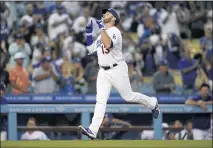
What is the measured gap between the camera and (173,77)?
1725cm

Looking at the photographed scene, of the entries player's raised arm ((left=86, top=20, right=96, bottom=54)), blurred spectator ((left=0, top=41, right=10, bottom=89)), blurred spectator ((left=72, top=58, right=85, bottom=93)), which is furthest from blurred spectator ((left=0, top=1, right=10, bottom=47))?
player's raised arm ((left=86, top=20, right=96, bottom=54))

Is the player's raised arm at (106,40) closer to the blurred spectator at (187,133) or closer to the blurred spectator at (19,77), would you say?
the blurred spectator at (187,133)

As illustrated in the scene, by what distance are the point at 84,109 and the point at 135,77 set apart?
5.38ft

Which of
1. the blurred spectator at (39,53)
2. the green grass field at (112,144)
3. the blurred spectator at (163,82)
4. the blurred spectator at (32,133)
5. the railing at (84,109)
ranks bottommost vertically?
the green grass field at (112,144)

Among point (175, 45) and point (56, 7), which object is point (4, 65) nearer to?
point (56, 7)

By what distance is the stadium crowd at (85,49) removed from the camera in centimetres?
1658

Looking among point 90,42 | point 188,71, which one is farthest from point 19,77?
point 90,42

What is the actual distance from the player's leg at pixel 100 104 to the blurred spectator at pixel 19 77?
457 centimetres

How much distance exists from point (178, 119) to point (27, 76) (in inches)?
115

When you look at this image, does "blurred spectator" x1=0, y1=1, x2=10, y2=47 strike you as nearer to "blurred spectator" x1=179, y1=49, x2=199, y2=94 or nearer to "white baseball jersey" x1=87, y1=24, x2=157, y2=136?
"blurred spectator" x1=179, y1=49, x2=199, y2=94

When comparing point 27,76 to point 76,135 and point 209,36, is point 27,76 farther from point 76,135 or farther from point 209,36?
point 209,36

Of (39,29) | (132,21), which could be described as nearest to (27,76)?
(39,29)

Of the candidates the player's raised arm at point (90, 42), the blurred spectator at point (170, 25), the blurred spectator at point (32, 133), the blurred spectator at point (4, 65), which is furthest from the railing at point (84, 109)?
the blurred spectator at point (170, 25)

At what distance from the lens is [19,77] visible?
16281 mm
